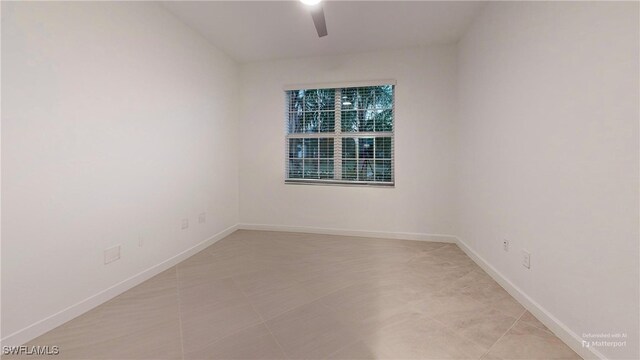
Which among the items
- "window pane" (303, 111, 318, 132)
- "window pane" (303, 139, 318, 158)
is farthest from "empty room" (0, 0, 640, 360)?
"window pane" (303, 139, 318, 158)

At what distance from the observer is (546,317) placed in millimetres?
1599

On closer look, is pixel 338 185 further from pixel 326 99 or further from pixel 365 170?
pixel 326 99

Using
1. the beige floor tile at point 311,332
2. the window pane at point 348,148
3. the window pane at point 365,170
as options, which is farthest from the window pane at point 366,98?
the beige floor tile at point 311,332

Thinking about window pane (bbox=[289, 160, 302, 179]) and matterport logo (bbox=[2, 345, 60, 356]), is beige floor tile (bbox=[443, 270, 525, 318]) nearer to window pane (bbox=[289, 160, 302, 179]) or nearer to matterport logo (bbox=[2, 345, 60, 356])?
window pane (bbox=[289, 160, 302, 179])

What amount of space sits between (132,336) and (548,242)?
268cm

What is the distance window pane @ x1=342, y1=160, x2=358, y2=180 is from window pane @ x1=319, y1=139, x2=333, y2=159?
0.81 feet

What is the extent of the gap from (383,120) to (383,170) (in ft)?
2.35

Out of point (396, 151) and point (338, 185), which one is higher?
point (396, 151)

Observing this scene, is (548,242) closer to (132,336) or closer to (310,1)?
(310,1)

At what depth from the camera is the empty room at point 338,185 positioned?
1.36m

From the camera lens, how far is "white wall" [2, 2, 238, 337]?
145 centimetres

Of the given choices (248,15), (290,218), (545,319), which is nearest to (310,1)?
(248,15)

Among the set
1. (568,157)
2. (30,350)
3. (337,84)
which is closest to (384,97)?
(337,84)

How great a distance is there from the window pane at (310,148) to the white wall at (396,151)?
356 mm
